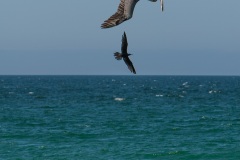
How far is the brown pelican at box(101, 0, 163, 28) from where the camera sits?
15.7 feet

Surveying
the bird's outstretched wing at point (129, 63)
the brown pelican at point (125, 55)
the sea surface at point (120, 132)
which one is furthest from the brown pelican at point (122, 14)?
the sea surface at point (120, 132)

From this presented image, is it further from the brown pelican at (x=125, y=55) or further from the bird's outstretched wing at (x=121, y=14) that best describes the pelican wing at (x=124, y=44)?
the bird's outstretched wing at (x=121, y=14)

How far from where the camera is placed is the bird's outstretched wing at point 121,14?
4781 mm

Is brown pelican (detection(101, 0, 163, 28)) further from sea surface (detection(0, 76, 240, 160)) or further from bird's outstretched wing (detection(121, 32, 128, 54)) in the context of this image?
sea surface (detection(0, 76, 240, 160))

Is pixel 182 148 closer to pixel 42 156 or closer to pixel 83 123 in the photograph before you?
pixel 42 156

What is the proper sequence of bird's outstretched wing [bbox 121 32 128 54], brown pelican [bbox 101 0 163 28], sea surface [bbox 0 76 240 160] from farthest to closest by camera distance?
sea surface [bbox 0 76 240 160]
bird's outstretched wing [bbox 121 32 128 54]
brown pelican [bbox 101 0 163 28]

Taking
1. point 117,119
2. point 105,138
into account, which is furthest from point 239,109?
point 105,138

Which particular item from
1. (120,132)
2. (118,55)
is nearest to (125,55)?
(118,55)

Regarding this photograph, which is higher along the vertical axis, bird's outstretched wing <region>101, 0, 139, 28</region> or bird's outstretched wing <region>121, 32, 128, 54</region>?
bird's outstretched wing <region>101, 0, 139, 28</region>

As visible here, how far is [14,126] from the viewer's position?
209ft

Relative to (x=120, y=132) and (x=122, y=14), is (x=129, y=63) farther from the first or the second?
(x=120, y=132)

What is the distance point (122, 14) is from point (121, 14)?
21 mm

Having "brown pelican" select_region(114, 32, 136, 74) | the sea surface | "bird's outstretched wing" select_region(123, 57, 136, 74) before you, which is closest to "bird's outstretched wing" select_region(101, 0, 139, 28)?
"brown pelican" select_region(114, 32, 136, 74)

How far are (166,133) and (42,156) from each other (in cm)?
1532
